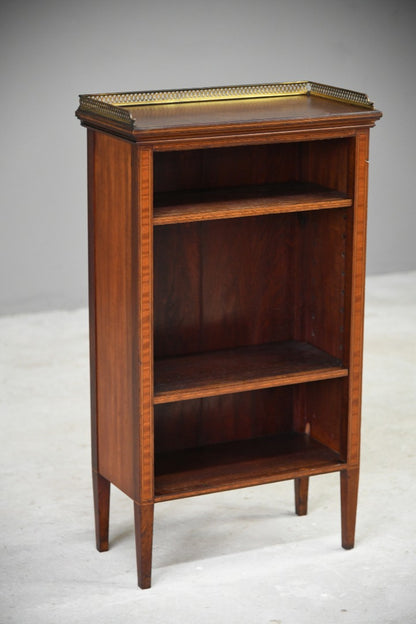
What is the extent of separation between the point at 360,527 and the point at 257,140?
5.07ft

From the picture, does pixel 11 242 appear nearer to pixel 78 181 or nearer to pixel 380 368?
pixel 78 181

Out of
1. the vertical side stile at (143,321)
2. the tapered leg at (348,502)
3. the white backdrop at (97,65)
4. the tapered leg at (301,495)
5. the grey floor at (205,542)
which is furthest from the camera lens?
the white backdrop at (97,65)

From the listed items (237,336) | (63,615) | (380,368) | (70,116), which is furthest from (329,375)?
(70,116)

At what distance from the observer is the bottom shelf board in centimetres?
395

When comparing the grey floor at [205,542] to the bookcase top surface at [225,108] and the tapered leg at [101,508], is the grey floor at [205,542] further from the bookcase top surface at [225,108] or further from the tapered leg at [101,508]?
the bookcase top surface at [225,108]

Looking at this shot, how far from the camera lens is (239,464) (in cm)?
411

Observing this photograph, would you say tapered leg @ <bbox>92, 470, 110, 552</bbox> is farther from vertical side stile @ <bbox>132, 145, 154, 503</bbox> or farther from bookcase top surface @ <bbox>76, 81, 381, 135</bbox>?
bookcase top surface @ <bbox>76, 81, 381, 135</bbox>

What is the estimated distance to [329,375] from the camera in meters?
4.02

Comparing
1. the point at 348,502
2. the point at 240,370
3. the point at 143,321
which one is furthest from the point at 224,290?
the point at 348,502

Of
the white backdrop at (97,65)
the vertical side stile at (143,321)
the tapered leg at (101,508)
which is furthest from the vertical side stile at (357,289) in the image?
the white backdrop at (97,65)

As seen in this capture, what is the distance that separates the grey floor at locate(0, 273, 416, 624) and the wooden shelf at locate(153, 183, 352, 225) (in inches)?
47.9

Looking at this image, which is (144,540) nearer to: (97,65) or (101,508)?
(101,508)

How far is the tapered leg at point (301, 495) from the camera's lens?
4.46 m

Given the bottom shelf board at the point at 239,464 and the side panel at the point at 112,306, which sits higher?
the side panel at the point at 112,306
